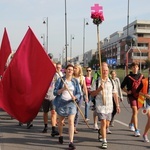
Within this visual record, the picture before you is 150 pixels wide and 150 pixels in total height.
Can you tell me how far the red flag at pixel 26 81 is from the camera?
24.5ft

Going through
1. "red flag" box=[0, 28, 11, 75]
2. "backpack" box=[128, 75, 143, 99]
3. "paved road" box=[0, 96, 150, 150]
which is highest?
"red flag" box=[0, 28, 11, 75]

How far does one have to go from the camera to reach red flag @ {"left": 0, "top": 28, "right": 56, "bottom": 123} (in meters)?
7.46

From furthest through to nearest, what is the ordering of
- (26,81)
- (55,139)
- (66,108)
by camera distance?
1. (55,139)
2. (26,81)
3. (66,108)

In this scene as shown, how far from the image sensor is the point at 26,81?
754 centimetres

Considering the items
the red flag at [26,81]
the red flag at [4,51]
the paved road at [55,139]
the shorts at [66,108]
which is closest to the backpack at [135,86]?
the paved road at [55,139]

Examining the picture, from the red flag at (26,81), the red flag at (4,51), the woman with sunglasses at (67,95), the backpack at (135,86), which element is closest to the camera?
the woman with sunglasses at (67,95)

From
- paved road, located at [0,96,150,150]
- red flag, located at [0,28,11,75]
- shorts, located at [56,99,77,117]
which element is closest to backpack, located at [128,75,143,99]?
paved road, located at [0,96,150,150]

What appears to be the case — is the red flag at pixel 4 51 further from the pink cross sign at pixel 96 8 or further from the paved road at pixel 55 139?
the pink cross sign at pixel 96 8

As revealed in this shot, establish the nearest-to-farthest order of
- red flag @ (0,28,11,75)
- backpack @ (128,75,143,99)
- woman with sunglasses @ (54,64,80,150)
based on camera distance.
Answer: woman with sunglasses @ (54,64,80,150) < backpack @ (128,75,143,99) < red flag @ (0,28,11,75)

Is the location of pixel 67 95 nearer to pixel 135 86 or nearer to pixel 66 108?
pixel 66 108

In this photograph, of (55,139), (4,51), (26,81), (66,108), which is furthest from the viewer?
(4,51)

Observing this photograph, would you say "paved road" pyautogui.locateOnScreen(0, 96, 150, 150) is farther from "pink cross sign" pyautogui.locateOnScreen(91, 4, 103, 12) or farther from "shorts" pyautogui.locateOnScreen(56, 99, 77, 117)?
"pink cross sign" pyautogui.locateOnScreen(91, 4, 103, 12)

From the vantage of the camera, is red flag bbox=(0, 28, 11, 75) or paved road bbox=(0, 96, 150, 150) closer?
paved road bbox=(0, 96, 150, 150)

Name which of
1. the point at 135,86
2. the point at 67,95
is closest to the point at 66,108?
the point at 67,95
